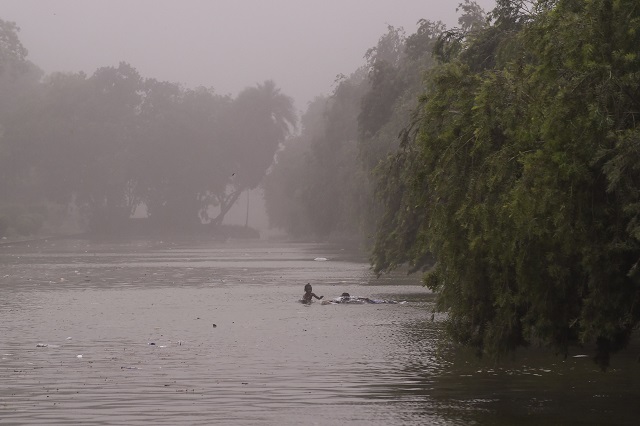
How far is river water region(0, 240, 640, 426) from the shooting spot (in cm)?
1630

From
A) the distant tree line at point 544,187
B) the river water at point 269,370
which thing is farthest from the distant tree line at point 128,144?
the distant tree line at point 544,187

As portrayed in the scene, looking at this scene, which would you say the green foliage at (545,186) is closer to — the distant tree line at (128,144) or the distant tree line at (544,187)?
the distant tree line at (544,187)

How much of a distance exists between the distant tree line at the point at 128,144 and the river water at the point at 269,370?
319ft

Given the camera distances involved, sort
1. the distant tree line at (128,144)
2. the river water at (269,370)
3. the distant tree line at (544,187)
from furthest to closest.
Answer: the distant tree line at (128,144) < the river water at (269,370) < the distant tree line at (544,187)

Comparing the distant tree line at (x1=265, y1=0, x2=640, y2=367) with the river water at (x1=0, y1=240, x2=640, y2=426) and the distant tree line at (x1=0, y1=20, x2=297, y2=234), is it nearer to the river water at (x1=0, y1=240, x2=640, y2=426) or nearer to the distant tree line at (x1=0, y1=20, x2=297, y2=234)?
the river water at (x1=0, y1=240, x2=640, y2=426)

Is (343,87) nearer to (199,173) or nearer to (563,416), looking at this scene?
(199,173)

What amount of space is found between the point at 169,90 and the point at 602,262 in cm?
13522

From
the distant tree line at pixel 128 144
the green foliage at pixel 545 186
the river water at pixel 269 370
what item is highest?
the distant tree line at pixel 128 144

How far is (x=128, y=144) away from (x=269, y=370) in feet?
401

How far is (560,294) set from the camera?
1608 cm

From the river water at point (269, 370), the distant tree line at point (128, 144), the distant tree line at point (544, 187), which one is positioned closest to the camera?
the distant tree line at point (544, 187)

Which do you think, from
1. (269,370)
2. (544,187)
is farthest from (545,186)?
(269,370)

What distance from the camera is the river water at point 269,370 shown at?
16.3 meters

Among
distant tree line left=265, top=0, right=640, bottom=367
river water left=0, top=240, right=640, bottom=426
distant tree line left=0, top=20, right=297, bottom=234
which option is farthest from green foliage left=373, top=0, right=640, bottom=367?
distant tree line left=0, top=20, right=297, bottom=234
